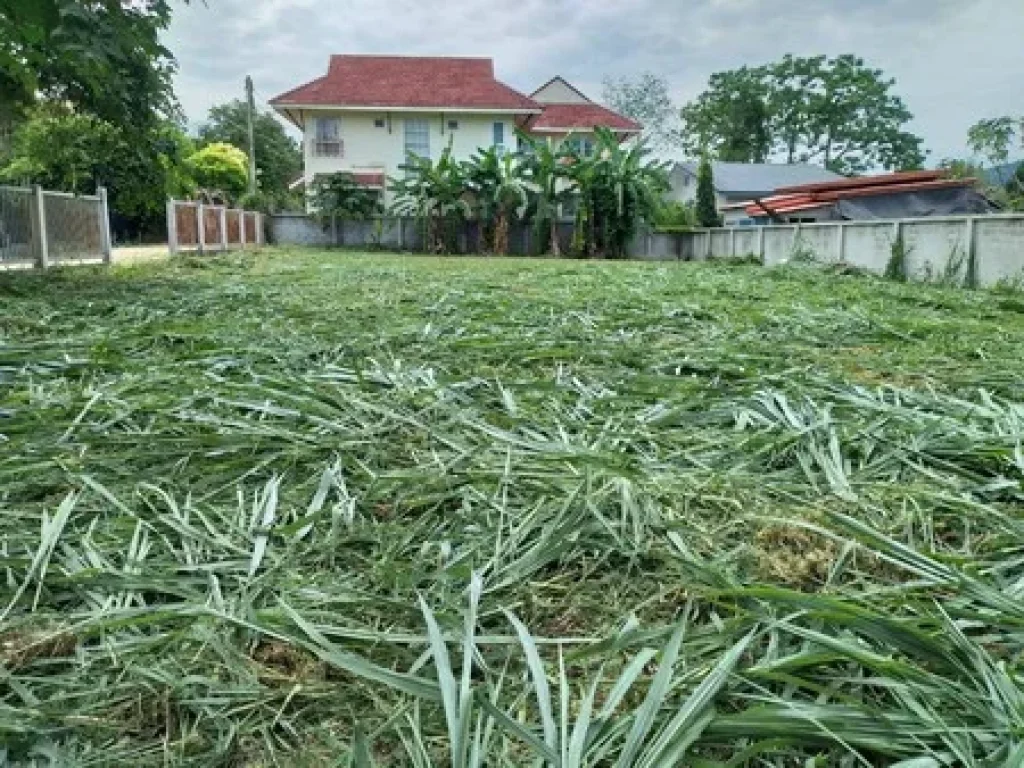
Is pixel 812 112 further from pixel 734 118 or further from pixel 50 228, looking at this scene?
pixel 50 228

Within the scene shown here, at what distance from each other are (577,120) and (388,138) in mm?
7312

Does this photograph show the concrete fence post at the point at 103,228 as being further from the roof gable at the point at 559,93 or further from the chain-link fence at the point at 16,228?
the roof gable at the point at 559,93

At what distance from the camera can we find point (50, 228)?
8.07m

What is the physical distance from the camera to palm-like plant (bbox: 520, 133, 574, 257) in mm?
15203

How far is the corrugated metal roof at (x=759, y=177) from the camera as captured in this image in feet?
87.6

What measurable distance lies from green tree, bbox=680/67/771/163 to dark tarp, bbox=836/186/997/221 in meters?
23.4

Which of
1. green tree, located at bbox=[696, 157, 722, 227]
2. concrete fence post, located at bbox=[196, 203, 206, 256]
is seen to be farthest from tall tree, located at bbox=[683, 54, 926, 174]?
concrete fence post, located at bbox=[196, 203, 206, 256]

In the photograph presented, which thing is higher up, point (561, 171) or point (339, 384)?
point (561, 171)

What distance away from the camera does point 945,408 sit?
2105 mm

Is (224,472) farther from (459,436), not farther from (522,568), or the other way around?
(522,568)

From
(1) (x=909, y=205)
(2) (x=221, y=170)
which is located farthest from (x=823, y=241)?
(2) (x=221, y=170)

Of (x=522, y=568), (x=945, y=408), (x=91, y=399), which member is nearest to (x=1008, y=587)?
(x=522, y=568)

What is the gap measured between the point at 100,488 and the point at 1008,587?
1714 mm

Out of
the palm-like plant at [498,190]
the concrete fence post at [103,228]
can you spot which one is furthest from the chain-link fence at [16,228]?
the palm-like plant at [498,190]
